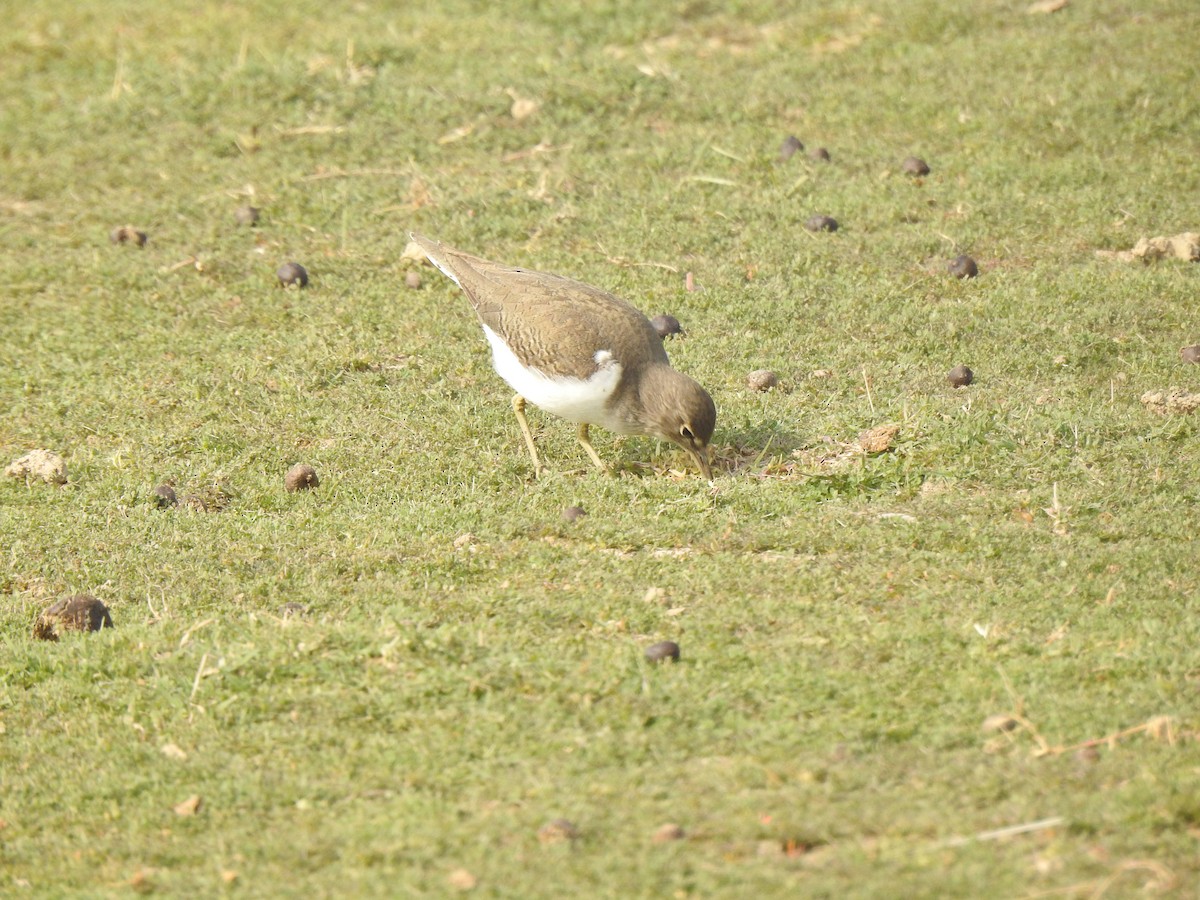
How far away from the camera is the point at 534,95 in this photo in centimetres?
1357

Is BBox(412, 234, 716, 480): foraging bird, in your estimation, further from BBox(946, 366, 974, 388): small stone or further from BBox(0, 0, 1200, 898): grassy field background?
BBox(946, 366, 974, 388): small stone

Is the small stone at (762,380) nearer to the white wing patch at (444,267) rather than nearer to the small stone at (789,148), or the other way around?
the white wing patch at (444,267)

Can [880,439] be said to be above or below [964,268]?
below

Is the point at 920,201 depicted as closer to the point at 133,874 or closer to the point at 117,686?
the point at 117,686

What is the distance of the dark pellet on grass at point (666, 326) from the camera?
10.2m

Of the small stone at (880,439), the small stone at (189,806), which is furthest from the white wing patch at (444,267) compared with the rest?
the small stone at (189,806)

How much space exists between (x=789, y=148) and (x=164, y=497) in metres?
6.42

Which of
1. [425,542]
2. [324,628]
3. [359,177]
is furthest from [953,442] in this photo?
[359,177]

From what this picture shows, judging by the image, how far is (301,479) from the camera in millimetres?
8648

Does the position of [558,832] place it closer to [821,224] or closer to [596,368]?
[596,368]

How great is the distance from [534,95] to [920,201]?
3.91 meters

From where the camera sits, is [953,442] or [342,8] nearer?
[953,442]

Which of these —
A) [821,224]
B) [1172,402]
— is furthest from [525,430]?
[1172,402]

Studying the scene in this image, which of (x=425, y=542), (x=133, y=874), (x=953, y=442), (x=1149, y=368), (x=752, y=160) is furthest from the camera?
(x=752, y=160)
